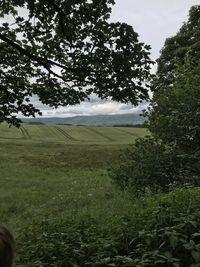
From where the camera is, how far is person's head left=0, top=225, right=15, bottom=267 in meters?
2.06

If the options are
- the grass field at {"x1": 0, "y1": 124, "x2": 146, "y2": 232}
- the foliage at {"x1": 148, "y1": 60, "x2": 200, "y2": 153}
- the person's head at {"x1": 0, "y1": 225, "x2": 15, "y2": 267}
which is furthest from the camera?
the grass field at {"x1": 0, "y1": 124, "x2": 146, "y2": 232}

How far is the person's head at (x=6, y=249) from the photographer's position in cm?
206

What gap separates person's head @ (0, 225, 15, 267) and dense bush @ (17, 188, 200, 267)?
9.88 ft

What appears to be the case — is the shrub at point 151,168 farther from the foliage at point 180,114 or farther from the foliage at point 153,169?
the foliage at point 180,114

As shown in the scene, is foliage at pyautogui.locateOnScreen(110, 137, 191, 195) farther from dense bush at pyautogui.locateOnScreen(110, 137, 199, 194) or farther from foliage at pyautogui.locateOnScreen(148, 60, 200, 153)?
foliage at pyautogui.locateOnScreen(148, 60, 200, 153)

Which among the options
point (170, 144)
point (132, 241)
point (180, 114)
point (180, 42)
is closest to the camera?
point (132, 241)

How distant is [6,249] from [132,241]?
4099mm

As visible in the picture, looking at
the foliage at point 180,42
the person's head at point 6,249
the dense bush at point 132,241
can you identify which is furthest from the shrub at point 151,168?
the foliage at point 180,42

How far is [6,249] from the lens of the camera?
2092 mm

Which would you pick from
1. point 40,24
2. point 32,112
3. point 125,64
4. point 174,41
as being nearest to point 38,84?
point 32,112

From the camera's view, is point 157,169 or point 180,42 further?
point 180,42

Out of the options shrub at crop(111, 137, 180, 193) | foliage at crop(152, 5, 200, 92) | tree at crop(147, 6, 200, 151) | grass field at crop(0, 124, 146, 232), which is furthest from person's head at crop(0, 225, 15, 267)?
foliage at crop(152, 5, 200, 92)

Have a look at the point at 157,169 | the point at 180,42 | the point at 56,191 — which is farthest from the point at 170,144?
the point at 180,42

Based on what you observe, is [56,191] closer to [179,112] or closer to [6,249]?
[179,112]
